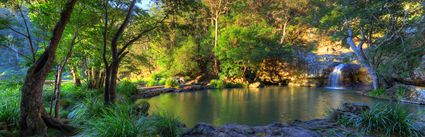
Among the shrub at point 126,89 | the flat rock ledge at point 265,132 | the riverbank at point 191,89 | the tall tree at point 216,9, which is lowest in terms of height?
the flat rock ledge at point 265,132

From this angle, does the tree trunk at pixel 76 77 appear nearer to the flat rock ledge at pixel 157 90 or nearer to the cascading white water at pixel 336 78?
the flat rock ledge at pixel 157 90

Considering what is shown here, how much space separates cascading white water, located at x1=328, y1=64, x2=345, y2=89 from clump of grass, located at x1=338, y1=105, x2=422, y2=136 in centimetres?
1214

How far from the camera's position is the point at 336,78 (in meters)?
15.1

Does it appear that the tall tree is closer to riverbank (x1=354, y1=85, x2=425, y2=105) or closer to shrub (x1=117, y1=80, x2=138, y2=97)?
shrub (x1=117, y1=80, x2=138, y2=97)

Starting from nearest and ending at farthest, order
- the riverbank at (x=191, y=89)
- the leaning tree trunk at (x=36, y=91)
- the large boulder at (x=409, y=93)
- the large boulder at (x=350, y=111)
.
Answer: the leaning tree trunk at (x=36, y=91)
the large boulder at (x=350, y=111)
the large boulder at (x=409, y=93)
the riverbank at (x=191, y=89)

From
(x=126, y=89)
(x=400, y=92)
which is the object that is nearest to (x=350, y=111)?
(x=400, y=92)

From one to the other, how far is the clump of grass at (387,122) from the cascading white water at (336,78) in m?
12.1

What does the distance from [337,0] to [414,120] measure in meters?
8.46

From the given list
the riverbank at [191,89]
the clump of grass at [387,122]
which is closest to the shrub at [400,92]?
the riverbank at [191,89]

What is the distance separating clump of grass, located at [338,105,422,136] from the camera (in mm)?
3506

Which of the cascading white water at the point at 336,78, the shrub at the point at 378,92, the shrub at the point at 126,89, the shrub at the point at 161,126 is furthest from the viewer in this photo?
the cascading white water at the point at 336,78

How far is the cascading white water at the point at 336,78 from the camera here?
48.6ft

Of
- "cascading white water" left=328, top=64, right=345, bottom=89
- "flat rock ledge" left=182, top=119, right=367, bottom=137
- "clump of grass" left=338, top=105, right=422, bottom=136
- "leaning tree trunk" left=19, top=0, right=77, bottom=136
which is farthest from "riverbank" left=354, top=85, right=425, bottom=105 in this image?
"leaning tree trunk" left=19, top=0, right=77, bottom=136

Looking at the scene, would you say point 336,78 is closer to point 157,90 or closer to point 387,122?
point 157,90
